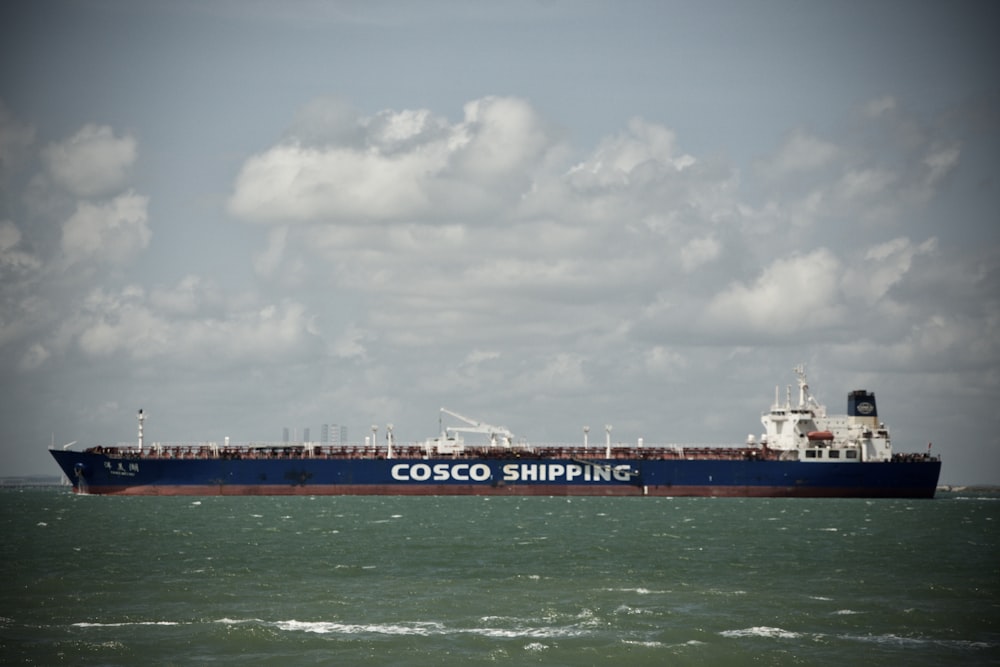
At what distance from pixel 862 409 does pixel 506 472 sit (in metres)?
32.2

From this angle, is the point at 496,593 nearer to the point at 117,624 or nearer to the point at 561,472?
the point at 117,624

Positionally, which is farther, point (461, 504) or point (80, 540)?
point (461, 504)

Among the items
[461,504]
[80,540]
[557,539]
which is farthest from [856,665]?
[461,504]

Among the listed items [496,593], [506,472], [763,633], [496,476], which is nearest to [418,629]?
[496,593]

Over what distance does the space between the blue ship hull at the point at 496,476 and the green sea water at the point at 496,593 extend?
891 inches

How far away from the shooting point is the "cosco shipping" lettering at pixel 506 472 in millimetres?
92688

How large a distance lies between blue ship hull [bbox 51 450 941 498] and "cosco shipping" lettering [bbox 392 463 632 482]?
0.08 meters

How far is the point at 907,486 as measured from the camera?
9319 cm

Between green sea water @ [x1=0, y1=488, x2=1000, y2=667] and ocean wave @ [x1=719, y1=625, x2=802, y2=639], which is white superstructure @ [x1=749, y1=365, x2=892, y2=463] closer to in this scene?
green sea water @ [x1=0, y1=488, x2=1000, y2=667]

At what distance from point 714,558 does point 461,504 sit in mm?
43594

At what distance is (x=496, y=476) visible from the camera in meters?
93.1

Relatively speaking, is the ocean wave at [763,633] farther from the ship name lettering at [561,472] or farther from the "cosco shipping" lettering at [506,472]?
the "cosco shipping" lettering at [506,472]

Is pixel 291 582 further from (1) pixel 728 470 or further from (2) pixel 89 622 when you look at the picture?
(1) pixel 728 470

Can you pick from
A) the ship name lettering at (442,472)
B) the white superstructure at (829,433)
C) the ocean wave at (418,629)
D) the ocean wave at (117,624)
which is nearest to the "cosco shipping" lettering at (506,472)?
the ship name lettering at (442,472)
